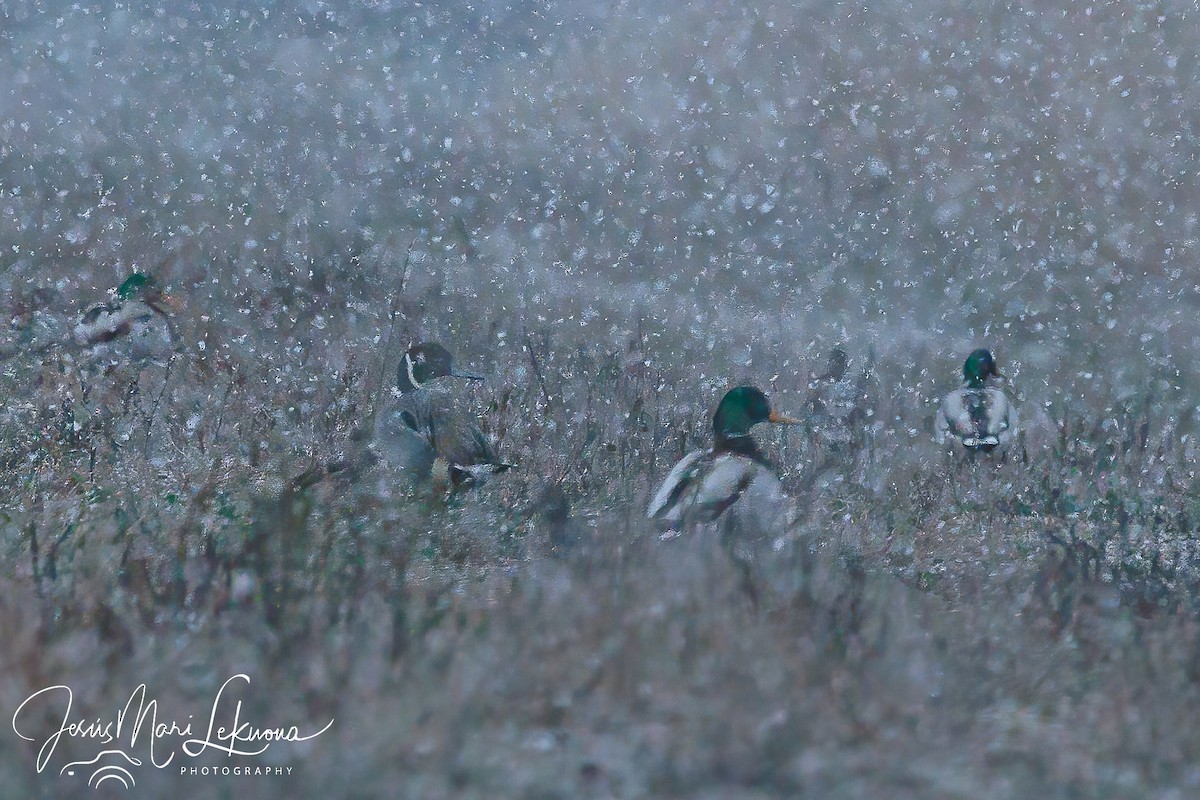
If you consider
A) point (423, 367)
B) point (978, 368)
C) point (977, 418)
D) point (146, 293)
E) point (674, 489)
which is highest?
point (146, 293)

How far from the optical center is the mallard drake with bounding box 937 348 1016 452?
8172 millimetres

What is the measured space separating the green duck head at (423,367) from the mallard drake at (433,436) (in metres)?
0.01

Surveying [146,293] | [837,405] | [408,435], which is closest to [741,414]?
[837,405]

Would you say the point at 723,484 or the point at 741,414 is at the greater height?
the point at 741,414

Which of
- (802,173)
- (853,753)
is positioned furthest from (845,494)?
(802,173)

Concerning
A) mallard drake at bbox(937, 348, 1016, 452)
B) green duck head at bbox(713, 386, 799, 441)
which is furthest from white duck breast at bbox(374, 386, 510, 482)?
mallard drake at bbox(937, 348, 1016, 452)

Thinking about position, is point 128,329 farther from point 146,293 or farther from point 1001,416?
point 1001,416

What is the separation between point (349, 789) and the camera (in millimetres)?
3936

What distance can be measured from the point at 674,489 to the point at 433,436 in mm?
1769

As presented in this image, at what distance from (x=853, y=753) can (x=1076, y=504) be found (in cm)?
362

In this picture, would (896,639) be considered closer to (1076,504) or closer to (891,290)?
(1076,504)

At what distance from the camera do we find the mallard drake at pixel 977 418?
817cm

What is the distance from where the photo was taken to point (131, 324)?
904 cm

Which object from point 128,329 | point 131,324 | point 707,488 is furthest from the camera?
point 131,324
